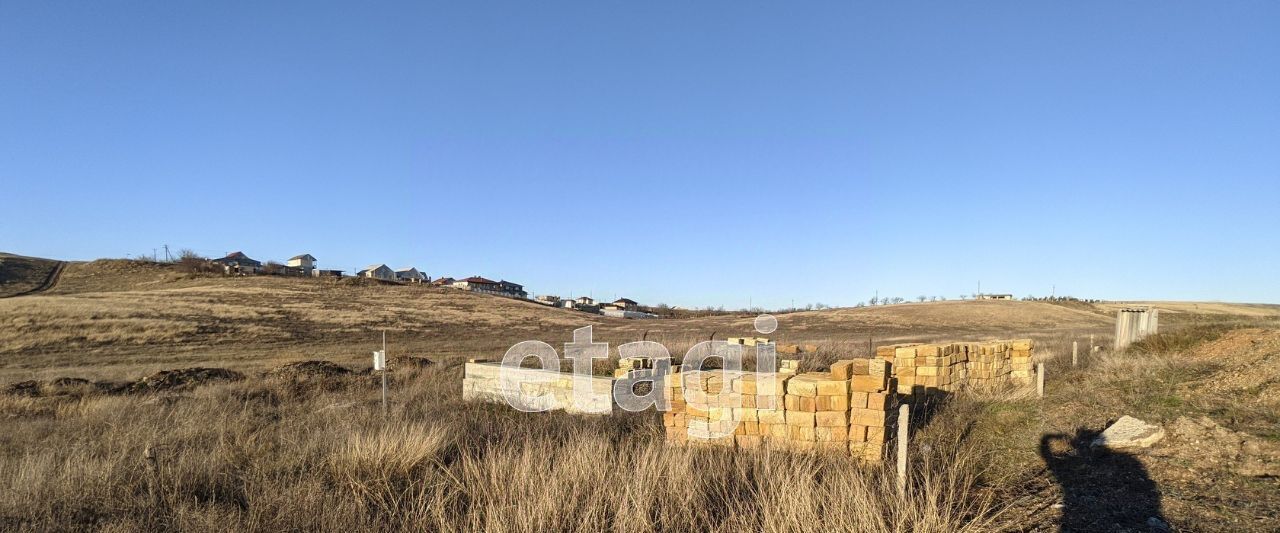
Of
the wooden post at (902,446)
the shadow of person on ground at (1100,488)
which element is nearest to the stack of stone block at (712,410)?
the wooden post at (902,446)

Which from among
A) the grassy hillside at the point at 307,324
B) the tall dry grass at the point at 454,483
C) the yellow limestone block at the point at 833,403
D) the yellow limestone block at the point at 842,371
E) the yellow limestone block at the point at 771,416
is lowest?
the grassy hillside at the point at 307,324

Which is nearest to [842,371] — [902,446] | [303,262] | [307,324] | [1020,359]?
[902,446]

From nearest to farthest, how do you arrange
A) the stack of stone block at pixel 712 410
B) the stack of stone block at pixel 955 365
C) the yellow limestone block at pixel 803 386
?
the yellow limestone block at pixel 803 386 < the stack of stone block at pixel 712 410 < the stack of stone block at pixel 955 365

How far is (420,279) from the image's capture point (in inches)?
4345

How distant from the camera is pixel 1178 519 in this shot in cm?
465

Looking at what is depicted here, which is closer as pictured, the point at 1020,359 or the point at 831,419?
the point at 831,419

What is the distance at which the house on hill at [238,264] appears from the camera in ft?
248

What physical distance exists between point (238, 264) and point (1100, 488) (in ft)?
329

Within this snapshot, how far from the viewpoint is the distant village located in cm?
8225

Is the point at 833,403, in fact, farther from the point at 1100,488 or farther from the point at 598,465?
the point at 598,465

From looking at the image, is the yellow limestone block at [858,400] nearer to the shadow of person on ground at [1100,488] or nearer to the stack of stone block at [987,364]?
the shadow of person on ground at [1100,488]

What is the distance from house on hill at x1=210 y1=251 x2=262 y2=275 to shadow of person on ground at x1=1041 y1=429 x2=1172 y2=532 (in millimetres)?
84738

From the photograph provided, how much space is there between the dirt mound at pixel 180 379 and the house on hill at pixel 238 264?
67687 millimetres

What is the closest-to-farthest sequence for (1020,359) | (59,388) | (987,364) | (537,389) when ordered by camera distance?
1. (537,389)
2. (987,364)
3. (1020,359)
4. (59,388)
